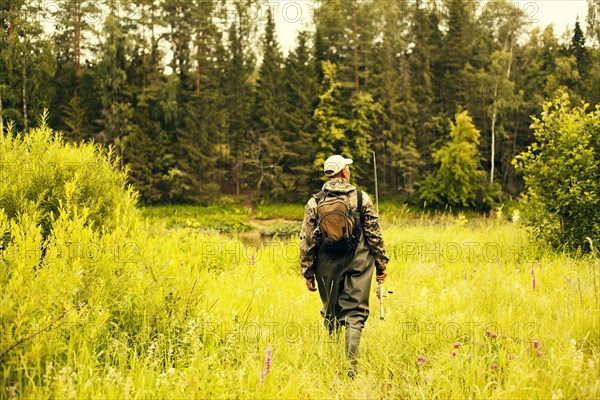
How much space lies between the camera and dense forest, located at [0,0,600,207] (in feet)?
112

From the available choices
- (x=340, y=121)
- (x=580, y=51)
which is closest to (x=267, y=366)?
(x=340, y=121)

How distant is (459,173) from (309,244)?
103 feet

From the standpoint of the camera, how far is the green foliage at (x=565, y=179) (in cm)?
823

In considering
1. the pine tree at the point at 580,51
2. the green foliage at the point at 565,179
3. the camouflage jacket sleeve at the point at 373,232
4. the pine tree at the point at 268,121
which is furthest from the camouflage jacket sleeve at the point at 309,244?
the pine tree at the point at 580,51

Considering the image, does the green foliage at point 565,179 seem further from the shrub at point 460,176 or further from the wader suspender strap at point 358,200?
the shrub at point 460,176

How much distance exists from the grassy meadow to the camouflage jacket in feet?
2.32

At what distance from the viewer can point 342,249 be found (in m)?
4.47

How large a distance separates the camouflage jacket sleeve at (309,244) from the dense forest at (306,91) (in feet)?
97.2

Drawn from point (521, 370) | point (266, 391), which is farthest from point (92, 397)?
point (521, 370)

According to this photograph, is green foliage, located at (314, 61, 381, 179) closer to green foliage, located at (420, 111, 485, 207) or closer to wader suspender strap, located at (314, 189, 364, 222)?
green foliage, located at (420, 111, 485, 207)

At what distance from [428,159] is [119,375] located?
126 ft

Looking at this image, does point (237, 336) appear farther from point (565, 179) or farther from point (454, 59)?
point (454, 59)

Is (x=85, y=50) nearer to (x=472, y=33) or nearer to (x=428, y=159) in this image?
(x=428, y=159)

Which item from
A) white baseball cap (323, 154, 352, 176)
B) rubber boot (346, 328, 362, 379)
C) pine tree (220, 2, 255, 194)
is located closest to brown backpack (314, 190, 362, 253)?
white baseball cap (323, 154, 352, 176)
